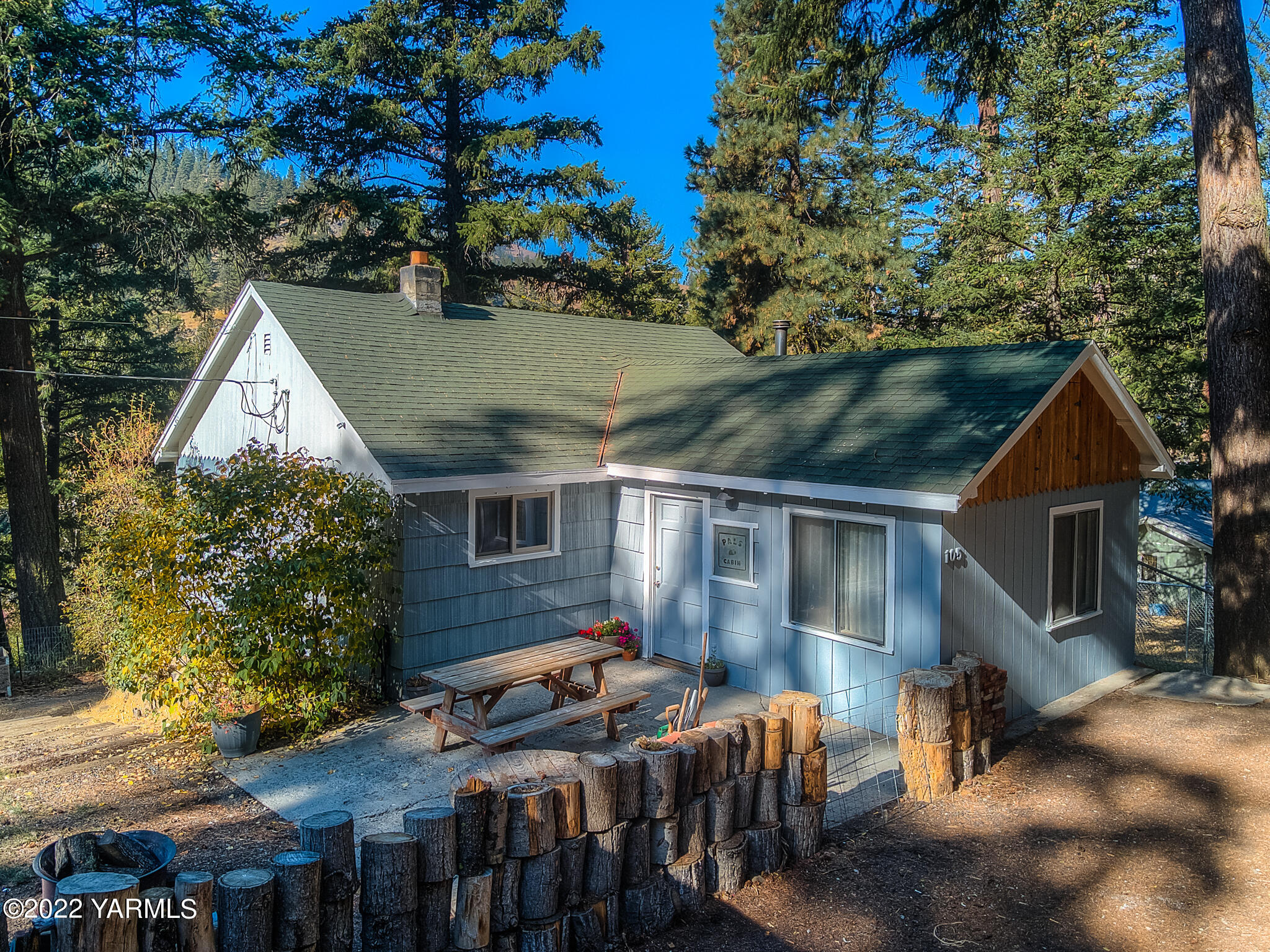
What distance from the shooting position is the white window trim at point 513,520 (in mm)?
9969

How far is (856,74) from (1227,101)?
442cm

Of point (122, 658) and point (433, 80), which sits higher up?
point (433, 80)

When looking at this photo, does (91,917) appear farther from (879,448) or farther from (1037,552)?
(1037,552)

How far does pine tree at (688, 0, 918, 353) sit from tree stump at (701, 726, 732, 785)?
19505mm

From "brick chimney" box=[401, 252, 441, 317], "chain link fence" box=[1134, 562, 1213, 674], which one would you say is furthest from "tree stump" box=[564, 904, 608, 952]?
"brick chimney" box=[401, 252, 441, 317]

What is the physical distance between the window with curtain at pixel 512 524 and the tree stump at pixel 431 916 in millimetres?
6205

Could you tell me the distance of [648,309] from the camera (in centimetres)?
3008

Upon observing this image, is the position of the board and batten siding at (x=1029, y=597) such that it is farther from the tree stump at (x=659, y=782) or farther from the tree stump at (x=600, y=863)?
the tree stump at (x=600, y=863)

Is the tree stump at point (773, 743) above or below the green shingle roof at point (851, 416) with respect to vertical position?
below

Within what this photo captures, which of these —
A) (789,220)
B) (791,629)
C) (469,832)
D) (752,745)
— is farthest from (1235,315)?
(789,220)

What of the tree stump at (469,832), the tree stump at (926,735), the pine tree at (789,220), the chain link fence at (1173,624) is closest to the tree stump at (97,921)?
the tree stump at (469,832)

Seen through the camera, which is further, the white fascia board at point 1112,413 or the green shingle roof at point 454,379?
the green shingle roof at point 454,379

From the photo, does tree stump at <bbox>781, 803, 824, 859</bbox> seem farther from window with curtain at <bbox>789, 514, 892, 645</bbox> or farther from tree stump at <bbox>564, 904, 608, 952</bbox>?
window with curtain at <bbox>789, 514, 892, 645</bbox>

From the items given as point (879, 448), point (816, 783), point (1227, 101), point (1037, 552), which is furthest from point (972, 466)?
point (1227, 101)
